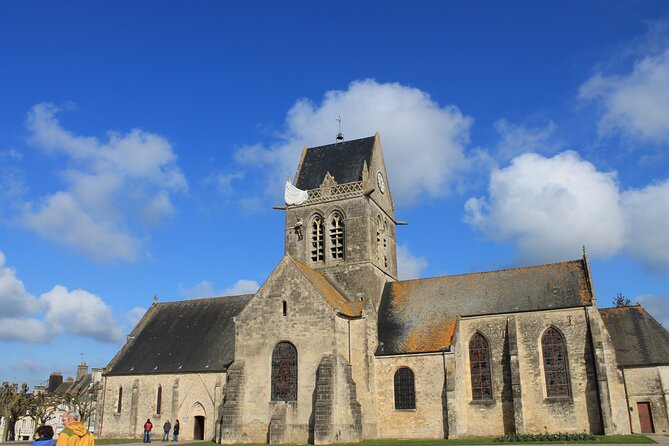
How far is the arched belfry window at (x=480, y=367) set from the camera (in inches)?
1228

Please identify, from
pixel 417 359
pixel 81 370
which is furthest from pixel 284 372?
pixel 81 370

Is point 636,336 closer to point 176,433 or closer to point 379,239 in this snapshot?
point 379,239

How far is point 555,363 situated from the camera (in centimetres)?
3022

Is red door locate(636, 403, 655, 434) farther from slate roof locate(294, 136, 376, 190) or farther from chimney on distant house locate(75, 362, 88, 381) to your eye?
chimney on distant house locate(75, 362, 88, 381)

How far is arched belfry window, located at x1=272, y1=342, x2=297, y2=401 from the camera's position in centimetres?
3016

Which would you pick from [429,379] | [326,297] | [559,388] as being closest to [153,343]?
[326,297]

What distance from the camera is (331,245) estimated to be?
123 ft

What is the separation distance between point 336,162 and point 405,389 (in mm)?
15715

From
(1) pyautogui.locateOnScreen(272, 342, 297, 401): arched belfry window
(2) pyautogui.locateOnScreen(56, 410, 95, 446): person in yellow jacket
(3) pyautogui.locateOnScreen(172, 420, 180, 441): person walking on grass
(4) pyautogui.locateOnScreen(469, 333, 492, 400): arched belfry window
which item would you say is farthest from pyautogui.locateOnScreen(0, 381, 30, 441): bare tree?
(2) pyautogui.locateOnScreen(56, 410, 95, 446): person in yellow jacket

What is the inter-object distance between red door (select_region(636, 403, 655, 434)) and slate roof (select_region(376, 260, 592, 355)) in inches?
273

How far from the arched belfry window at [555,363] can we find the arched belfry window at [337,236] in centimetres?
1287

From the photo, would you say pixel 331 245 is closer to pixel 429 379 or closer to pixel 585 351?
pixel 429 379

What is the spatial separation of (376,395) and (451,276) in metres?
8.79

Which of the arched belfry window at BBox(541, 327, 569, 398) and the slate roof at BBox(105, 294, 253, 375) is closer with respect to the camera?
the arched belfry window at BBox(541, 327, 569, 398)
